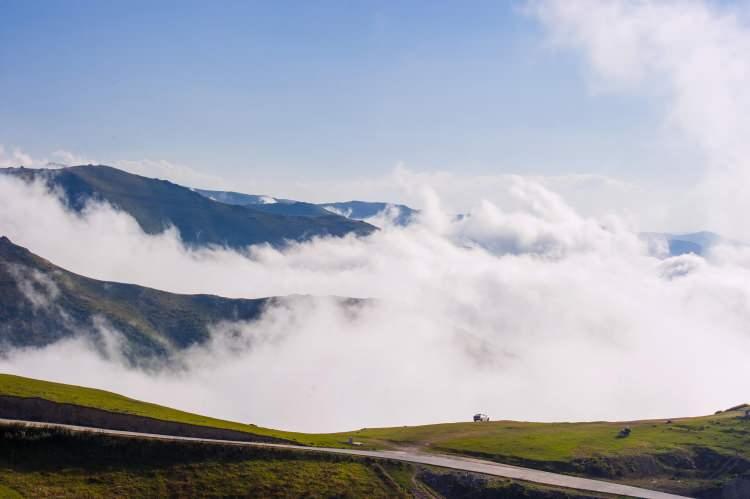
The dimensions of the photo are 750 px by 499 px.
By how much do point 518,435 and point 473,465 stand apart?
23.1m

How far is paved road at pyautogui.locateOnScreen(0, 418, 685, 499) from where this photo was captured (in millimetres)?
83688

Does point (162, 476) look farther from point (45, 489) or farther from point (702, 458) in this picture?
point (702, 458)

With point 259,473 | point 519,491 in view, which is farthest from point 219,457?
point 519,491

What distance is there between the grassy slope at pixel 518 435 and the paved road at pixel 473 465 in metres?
5.92

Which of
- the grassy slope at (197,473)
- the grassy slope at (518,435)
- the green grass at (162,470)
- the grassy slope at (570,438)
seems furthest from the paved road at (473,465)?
the grassy slope at (570,438)

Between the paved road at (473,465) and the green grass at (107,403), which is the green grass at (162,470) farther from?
the green grass at (107,403)

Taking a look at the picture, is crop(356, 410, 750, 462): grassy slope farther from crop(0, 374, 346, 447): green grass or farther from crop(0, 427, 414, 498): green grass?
crop(0, 427, 414, 498): green grass

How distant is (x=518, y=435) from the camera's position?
114 meters

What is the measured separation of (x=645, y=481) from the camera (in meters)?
90.2

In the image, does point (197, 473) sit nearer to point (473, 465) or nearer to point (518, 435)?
point (473, 465)

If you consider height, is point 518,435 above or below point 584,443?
Answer: above

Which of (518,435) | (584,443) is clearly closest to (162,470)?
(518,435)

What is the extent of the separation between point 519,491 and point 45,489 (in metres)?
54.6

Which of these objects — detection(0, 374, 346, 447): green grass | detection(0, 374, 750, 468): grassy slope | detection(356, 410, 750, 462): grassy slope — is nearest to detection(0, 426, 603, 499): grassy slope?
detection(0, 374, 346, 447): green grass
